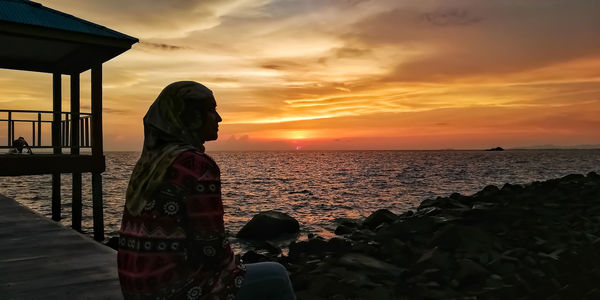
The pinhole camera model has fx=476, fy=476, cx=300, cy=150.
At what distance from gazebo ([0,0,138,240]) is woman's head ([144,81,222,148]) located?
33.2ft

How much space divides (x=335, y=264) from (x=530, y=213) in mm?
6433

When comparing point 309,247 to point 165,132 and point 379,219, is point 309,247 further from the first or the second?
point 165,132

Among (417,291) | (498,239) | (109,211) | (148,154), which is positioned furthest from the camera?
(109,211)

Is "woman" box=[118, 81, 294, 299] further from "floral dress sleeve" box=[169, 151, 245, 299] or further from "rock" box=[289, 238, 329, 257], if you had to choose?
"rock" box=[289, 238, 329, 257]

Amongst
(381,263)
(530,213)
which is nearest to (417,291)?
(381,263)

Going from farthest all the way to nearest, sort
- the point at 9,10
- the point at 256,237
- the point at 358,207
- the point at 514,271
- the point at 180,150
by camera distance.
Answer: the point at 358,207, the point at 256,237, the point at 9,10, the point at 514,271, the point at 180,150

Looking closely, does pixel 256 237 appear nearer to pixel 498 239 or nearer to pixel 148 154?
pixel 498 239

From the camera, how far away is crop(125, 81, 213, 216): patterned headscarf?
2158 millimetres

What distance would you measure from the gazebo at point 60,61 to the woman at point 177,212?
1015 cm

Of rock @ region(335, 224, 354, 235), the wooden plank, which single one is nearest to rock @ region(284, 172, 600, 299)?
rock @ region(335, 224, 354, 235)

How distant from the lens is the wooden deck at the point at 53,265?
548 cm

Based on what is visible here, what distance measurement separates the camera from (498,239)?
9.84 m

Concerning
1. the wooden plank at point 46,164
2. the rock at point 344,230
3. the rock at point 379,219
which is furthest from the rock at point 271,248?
the wooden plank at point 46,164

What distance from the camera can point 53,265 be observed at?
6.66 m
